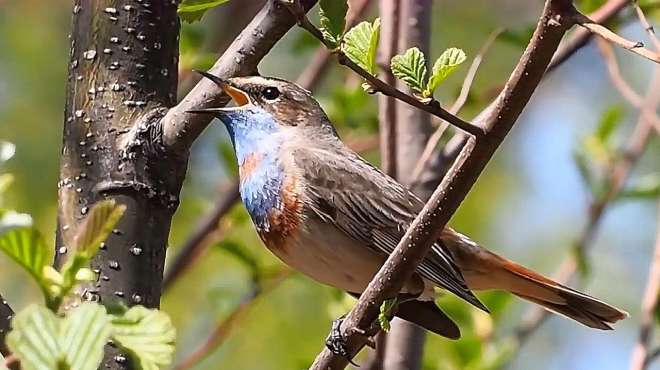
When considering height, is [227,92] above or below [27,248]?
above

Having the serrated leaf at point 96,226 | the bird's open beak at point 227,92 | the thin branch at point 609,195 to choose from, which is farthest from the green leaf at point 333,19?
the thin branch at point 609,195

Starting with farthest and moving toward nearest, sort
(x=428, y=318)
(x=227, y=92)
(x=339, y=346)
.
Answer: (x=428, y=318) → (x=227, y=92) → (x=339, y=346)

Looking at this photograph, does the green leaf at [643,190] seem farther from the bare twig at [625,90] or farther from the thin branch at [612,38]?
the thin branch at [612,38]

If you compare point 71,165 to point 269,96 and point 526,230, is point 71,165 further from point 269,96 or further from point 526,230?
point 526,230

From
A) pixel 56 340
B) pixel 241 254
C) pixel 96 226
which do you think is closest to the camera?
pixel 56 340

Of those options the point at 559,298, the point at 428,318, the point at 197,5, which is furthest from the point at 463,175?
the point at 559,298

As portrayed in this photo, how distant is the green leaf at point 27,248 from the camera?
148cm

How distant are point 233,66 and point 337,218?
951 millimetres

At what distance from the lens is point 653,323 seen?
3.46 m

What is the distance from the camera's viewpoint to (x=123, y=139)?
249cm

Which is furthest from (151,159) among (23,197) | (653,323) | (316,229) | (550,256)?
(550,256)

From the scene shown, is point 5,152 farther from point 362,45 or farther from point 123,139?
point 123,139

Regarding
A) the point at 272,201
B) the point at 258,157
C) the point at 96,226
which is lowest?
the point at 96,226

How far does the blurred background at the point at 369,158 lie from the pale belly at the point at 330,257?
0.41 m
